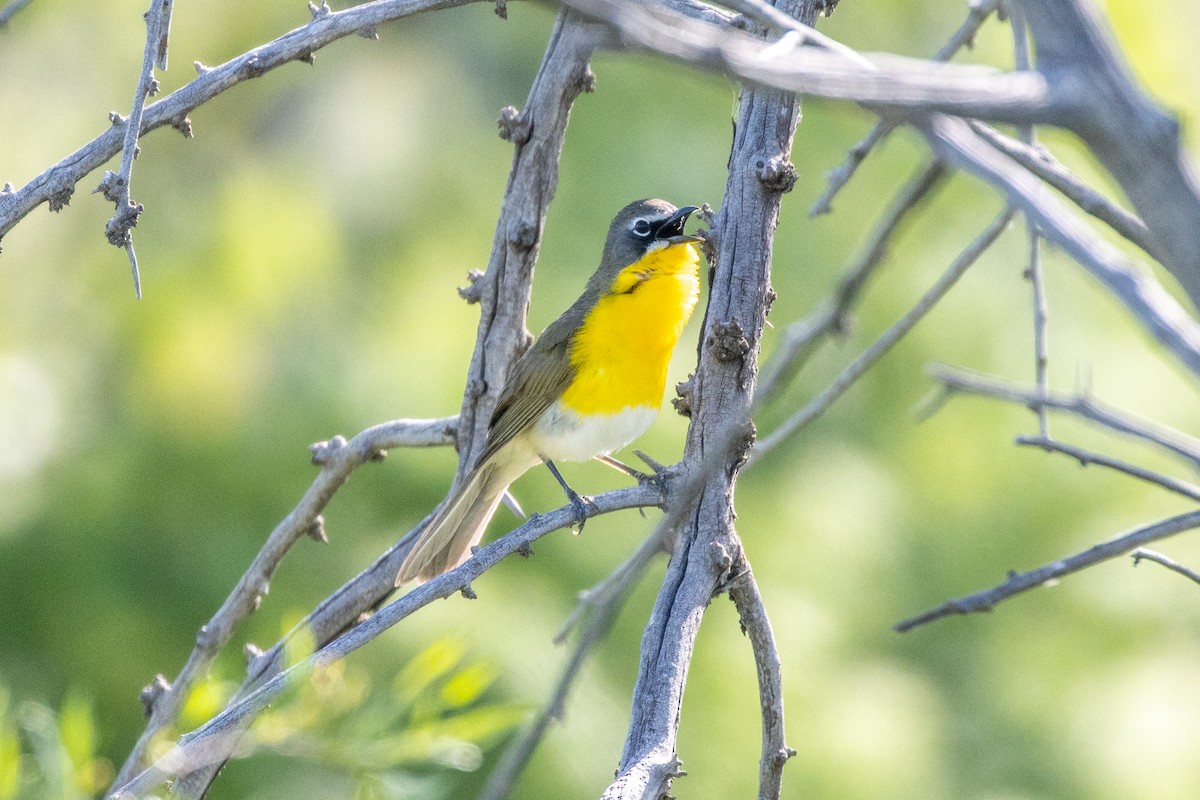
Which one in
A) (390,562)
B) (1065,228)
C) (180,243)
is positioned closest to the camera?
(1065,228)

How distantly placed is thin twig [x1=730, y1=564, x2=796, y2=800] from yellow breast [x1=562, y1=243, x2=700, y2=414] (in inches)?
58.1

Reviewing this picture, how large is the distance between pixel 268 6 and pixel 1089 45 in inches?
158

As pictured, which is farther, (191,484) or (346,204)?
(346,204)

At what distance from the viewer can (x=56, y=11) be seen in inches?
168

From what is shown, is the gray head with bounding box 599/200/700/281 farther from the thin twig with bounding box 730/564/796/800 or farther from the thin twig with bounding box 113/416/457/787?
the thin twig with bounding box 730/564/796/800

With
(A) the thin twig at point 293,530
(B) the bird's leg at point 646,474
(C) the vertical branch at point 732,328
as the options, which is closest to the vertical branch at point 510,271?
(A) the thin twig at point 293,530

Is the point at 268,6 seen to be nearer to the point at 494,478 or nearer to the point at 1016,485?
the point at 494,478

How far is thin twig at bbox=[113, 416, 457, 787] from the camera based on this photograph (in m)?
2.41

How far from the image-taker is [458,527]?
2.96 meters

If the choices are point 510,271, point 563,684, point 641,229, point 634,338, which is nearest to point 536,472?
point 634,338

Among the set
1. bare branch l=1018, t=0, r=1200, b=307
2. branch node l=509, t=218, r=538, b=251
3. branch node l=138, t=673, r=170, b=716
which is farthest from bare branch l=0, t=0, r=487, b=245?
bare branch l=1018, t=0, r=1200, b=307

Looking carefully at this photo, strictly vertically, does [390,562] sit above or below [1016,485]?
below

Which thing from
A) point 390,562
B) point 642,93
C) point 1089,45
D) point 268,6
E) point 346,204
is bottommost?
point 1089,45

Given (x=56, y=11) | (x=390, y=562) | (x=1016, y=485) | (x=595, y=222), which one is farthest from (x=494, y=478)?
(x=56, y=11)
